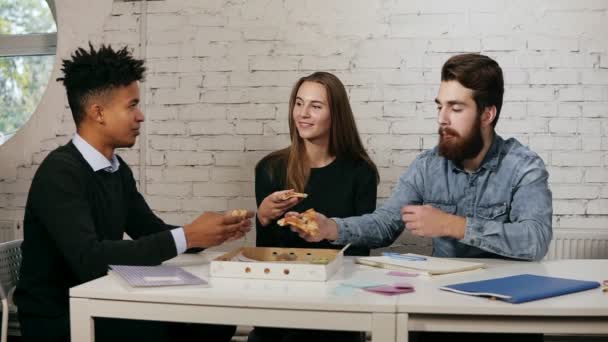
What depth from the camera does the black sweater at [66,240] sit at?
6.59 ft

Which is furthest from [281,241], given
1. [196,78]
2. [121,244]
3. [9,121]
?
[9,121]

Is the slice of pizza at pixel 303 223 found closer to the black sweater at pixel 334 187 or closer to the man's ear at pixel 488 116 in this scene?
the black sweater at pixel 334 187

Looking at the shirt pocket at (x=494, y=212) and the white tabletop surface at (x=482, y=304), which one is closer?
the white tabletop surface at (x=482, y=304)

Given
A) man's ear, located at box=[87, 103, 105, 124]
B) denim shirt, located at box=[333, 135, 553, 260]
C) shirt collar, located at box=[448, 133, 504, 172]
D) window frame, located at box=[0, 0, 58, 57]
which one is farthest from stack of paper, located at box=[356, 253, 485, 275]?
window frame, located at box=[0, 0, 58, 57]

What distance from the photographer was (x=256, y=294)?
1.69 meters

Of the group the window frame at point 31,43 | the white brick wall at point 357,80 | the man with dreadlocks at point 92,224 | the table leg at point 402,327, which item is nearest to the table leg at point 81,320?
the man with dreadlocks at point 92,224

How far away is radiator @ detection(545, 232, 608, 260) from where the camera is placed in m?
3.40

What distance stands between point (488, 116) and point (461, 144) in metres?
0.16

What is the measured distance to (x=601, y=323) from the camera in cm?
161

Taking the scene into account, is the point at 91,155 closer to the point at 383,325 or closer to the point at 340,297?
the point at 340,297

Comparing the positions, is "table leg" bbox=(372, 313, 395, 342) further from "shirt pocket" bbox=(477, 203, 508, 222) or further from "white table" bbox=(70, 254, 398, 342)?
"shirt pocket" bbox=(477, 203, 508, 222)

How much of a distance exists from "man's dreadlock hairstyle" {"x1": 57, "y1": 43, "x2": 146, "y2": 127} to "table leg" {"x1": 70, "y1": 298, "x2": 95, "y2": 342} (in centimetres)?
83

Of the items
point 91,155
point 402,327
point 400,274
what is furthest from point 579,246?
point 91,155

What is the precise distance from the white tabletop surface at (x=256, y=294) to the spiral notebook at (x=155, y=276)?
0.06 feet
